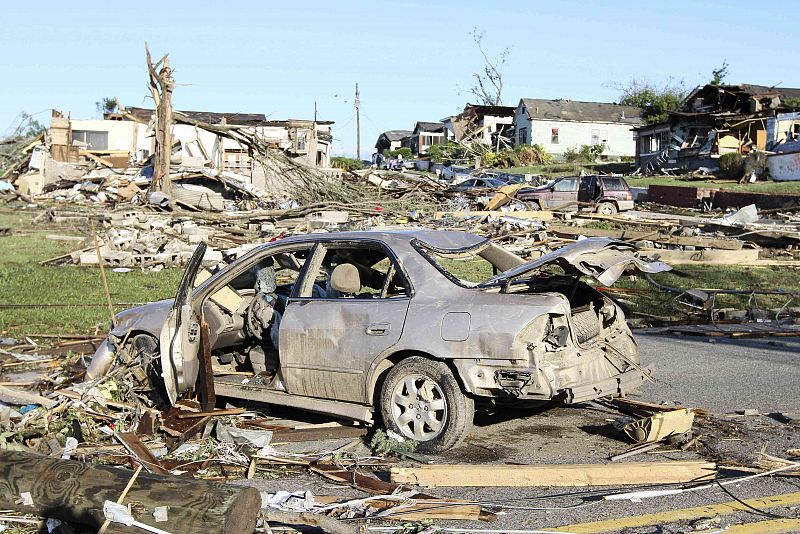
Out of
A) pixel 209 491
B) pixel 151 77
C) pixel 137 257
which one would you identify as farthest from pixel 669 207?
pixel 209 491

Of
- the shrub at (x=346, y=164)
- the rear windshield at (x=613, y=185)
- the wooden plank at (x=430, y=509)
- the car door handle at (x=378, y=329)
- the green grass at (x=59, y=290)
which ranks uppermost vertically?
the shrub at (x=346, y=164)

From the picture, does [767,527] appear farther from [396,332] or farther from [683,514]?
[396,332]

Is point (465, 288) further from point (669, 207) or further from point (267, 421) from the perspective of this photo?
point (669, 207)

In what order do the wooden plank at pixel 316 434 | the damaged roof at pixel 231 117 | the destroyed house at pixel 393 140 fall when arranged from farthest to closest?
the destroyed house at pixel 393 140 → the damaged roof at pixel 231 117 → the wooden plank at pixel 316 434

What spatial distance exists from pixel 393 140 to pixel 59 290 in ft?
294

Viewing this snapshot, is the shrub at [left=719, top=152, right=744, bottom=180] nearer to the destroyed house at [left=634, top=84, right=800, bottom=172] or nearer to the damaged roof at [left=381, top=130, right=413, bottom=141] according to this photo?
the destroyed house at [left=634, top=84, right=800, bottom=172]

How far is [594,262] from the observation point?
6.49 m

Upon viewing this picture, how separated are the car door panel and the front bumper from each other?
1318 millimetres

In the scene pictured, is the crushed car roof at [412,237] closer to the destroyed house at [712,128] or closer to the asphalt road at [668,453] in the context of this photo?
the asphalt road at [668,453]

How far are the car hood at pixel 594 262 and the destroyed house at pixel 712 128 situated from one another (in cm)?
4486

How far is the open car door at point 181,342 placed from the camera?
23.1 feet

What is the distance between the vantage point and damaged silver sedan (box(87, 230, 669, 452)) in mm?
6254

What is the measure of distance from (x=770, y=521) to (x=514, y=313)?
7.00 feet

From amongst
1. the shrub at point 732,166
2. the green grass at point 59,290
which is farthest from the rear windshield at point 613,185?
the green grass at point 59,290
